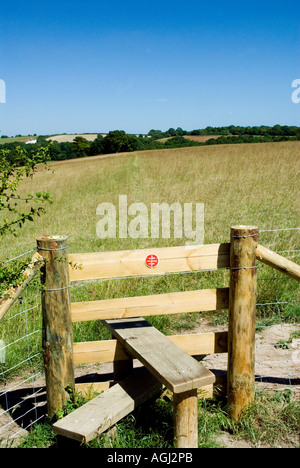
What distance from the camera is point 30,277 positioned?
2.97 m

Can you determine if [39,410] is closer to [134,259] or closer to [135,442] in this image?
[135,442]

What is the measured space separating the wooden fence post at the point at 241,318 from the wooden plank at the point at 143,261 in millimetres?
142

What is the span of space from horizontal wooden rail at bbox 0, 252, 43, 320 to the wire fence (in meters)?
0.08

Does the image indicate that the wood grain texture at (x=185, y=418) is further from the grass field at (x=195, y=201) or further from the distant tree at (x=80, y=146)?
the distant tree at (x=80, y=146)

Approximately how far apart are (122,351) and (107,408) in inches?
25.6

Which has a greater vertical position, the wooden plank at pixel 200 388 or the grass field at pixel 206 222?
the grass field at pixel 206 222

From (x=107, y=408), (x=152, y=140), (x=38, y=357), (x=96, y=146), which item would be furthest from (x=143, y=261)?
(x=152, y=140)

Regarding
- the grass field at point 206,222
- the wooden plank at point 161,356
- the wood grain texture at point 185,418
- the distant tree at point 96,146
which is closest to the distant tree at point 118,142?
the distant tree at point 96,146

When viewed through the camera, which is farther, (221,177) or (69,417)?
(221,177)

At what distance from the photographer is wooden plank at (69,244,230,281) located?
3.18 metres

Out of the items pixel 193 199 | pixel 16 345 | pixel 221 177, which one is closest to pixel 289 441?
pixel 16 345

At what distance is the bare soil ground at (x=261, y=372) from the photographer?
3430mm

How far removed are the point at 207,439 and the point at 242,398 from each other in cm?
46

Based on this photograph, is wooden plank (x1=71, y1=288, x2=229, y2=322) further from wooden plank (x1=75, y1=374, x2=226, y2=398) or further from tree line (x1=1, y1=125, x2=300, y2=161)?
tree line (x1=1, y1=125, x2=300, y2=161)
